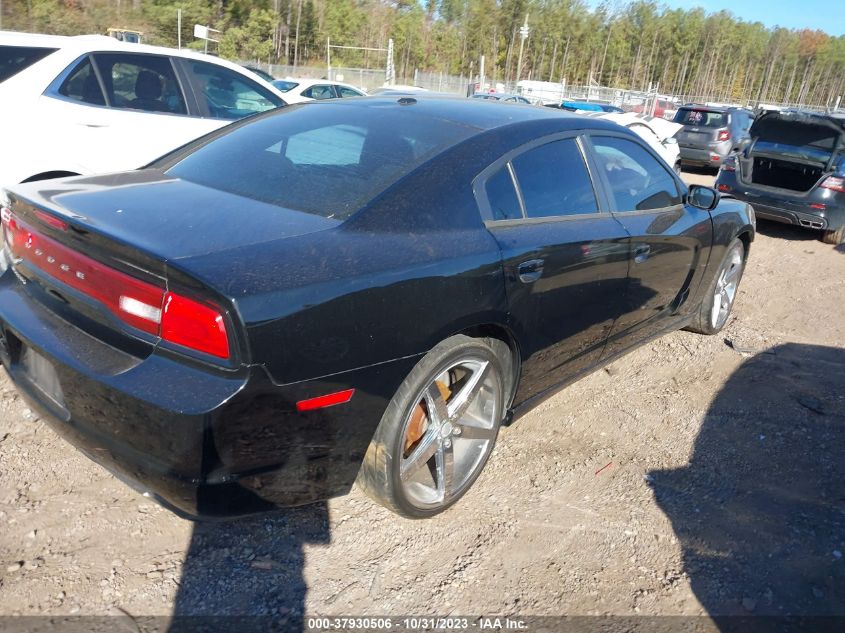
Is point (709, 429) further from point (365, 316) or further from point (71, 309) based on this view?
point (71, 309)

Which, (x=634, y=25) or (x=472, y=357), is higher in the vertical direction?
(x=634, y=25)

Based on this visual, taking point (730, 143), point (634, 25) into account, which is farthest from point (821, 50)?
point (730, 143)

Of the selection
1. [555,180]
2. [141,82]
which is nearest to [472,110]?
[555,180]

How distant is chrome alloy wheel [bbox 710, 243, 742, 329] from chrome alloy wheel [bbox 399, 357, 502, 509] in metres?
2.61

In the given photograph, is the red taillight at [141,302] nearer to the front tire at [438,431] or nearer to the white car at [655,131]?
the front tire at [438,431]

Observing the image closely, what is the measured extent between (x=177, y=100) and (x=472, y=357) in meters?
4.65

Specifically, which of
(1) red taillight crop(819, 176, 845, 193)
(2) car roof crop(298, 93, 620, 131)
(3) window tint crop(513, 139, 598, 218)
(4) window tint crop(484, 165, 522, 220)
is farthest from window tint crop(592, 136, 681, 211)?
(1) red taillight crop(819, 176, 845, 193)

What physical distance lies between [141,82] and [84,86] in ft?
1.73

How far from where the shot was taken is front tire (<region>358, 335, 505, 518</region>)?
7.87 ft

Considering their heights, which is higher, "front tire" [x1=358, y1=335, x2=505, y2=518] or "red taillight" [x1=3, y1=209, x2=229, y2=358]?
"red taillight" [x1=3, y1=209, x2=229, y2=358]

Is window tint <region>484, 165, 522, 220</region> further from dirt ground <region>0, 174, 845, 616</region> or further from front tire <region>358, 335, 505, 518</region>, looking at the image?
dirt ground <region>0, 174, 845, 616</region>

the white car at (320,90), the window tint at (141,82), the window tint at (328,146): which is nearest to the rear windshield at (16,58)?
the window tint at (141,82)

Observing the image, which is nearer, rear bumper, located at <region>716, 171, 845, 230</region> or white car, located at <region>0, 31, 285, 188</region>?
white car, located at <region>0, 31, 285, 188</region>

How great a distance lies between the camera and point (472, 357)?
264 cm
